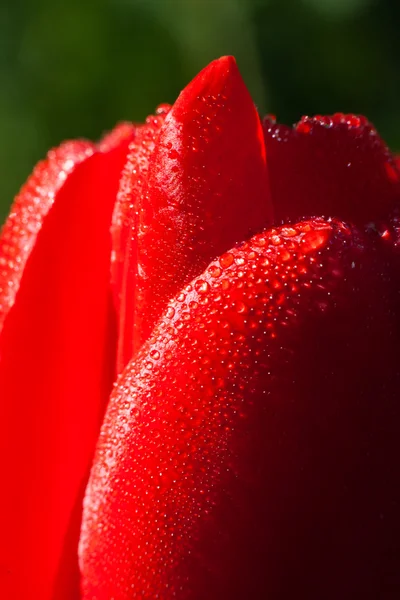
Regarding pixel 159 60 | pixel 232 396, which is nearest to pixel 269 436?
pixel 232 396

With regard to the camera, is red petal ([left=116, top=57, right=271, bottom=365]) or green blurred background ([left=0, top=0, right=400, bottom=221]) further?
green blurred background ([left=0, top=0, right=400, bottom=221])

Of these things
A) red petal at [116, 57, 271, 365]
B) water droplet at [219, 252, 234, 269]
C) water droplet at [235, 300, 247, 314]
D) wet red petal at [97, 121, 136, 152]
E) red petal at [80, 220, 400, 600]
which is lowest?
red petal at [80, 220, 400, 600]

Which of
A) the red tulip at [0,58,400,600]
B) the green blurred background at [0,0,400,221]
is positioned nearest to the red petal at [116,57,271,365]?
the red tulip at [0,58,400,600]

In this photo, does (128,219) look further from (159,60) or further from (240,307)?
(159,60)

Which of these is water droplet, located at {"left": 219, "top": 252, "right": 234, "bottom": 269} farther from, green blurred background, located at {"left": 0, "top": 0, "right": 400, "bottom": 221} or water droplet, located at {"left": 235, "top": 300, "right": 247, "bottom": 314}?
green blurred background, located at {"left": 0, "top": 0, "right": 400, "bottom": 221}

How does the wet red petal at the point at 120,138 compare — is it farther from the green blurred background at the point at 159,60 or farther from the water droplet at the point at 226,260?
the green blurred background at the point at 159,60

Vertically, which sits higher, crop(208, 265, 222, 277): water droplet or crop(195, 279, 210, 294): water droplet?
crop(208, 265, 222, 277): water droplet

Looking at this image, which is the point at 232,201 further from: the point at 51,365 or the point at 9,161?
the point at 9,161

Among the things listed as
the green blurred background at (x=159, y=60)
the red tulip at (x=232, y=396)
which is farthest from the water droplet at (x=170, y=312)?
the green blurred background at (x=159, y=60)
